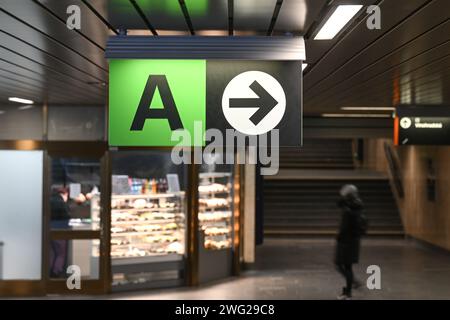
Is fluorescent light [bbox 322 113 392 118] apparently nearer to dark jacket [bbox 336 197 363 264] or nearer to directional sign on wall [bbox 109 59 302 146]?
dark jacket [bbox 336 197 363 264]

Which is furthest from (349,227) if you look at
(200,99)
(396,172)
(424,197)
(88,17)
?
(396,172)

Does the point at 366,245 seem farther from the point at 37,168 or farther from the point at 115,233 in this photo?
the point at 37,168

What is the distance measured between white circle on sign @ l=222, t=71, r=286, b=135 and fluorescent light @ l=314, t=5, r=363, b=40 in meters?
0.51

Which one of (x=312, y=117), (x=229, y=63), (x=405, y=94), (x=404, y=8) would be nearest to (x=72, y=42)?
(x=229, y=63)

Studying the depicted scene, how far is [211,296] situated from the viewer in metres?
8.00

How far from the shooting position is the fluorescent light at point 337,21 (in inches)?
123

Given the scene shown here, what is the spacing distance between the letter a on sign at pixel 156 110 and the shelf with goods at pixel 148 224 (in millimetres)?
5277

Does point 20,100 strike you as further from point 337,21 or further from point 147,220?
point 337,21

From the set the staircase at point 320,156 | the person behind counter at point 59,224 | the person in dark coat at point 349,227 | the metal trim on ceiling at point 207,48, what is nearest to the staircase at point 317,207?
the staircase at point 320,156

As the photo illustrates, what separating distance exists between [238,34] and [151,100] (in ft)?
2.75

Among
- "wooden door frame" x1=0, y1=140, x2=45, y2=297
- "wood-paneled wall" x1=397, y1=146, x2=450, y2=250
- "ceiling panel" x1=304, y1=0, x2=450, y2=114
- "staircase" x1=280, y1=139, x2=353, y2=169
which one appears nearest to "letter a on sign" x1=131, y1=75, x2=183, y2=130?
"ceiling panel" x1=304, y1=0, x2=450, y2=114

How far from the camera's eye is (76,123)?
841 centimetres

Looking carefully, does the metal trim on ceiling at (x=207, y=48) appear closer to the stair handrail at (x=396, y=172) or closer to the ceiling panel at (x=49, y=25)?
the ceiling panel at (x=49, y=25)
